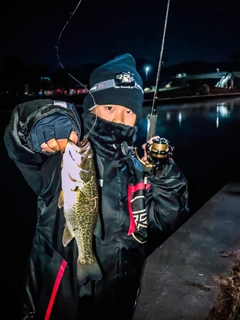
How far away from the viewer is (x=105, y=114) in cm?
211

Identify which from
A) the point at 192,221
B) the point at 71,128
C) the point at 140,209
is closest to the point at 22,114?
the point at 71,128

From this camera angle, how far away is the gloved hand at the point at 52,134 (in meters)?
1.74

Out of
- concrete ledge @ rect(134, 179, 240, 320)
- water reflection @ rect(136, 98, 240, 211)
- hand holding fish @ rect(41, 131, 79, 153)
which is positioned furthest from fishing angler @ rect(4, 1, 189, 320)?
water reflection @ rect(136, 98, 240, 211)

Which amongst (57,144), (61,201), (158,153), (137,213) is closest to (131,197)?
(137,213)

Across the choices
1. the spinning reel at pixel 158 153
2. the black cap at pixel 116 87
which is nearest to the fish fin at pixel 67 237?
the spinning reel at pixel 158 153

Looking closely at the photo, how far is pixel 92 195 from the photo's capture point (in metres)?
1.77

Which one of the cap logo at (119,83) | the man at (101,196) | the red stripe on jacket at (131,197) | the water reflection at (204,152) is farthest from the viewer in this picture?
the water reflection at (204,152)

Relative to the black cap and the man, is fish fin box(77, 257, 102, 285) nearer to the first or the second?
the man

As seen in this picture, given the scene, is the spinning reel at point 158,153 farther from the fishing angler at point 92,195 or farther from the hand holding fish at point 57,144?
the hand holding fish at point 57,144

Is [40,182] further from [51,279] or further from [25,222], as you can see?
[25,222]

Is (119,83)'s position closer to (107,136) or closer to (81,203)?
(107,136)

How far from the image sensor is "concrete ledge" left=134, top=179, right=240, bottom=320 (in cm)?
249

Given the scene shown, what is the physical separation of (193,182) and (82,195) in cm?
744

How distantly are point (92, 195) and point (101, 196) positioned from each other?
7.5 inches
